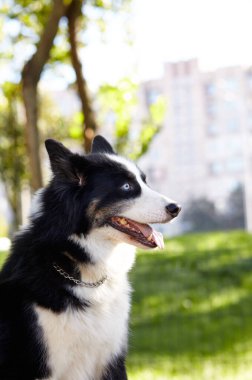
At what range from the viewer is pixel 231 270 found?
11.0 metres

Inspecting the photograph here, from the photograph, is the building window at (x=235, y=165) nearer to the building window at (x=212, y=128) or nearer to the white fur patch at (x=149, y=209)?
the building window at (x=212, y=128)

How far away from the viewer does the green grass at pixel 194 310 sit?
6.84m

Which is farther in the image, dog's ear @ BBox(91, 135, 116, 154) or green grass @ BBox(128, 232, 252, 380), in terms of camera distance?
green grass @ BBox(128, 232, 252, 380)

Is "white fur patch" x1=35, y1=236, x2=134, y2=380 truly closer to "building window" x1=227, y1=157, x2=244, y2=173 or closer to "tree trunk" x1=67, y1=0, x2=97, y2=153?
"tree trunk" x1=67, y1=0, x2=97, y2=153

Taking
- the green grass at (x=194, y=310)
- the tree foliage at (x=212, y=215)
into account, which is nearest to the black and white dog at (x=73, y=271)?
the green grass at (x=194, y=310)

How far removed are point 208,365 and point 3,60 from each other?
22.0ft

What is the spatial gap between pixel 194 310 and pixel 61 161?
7.08m

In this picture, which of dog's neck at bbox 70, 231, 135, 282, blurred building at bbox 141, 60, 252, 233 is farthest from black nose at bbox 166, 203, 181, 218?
blurred building at bbox 141, 60, 252, 233

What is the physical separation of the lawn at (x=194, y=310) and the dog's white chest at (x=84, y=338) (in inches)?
121

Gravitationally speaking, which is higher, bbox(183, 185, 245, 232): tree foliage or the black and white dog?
the black and white dog

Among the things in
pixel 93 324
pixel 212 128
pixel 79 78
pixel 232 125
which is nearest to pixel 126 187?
pixel 93 324

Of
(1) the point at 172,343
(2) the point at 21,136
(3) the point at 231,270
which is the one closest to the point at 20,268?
(1) the point at 172,343

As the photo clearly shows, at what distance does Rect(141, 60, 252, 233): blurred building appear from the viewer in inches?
1174

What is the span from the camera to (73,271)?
2.96 metres
